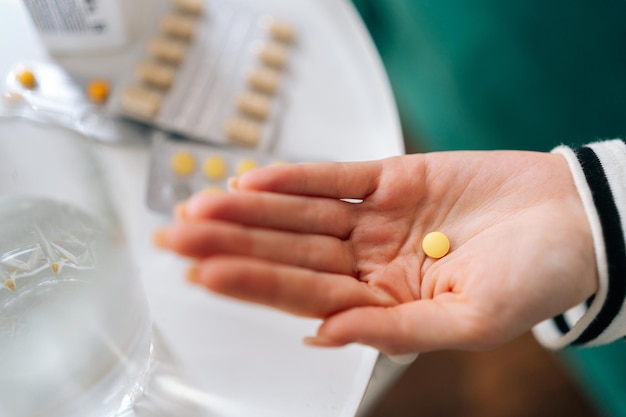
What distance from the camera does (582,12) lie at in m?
0.63

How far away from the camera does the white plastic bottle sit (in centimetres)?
54

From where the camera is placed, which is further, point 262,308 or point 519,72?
point 519,72

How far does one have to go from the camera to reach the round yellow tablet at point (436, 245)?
436mm

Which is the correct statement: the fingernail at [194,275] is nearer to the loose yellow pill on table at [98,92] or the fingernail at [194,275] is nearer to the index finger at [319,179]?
the index finger at [319,179]

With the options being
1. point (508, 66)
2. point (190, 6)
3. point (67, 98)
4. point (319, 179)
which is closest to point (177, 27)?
point (190, 6)

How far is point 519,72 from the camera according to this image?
727 millimetres

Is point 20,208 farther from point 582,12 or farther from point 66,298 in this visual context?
point 582,12

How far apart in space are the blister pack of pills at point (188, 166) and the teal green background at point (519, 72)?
34 centimetres

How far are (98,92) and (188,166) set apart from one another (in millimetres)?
122

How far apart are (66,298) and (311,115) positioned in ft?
0.99

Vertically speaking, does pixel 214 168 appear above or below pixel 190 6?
below

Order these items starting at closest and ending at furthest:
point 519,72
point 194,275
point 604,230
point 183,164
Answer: point 194,275, point 604,230, point 183,164, point 519,72

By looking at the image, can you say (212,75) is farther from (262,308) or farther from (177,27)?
(262,308)

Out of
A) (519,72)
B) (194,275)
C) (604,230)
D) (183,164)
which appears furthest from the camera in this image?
(519,72)
